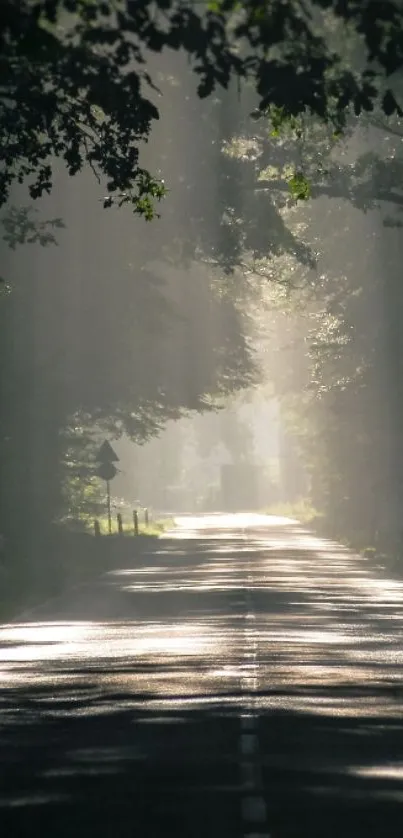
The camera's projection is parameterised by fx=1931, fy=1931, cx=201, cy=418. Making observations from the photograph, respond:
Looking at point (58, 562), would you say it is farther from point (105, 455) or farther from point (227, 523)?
point (227, 523)

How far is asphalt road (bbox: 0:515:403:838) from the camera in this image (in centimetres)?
1065

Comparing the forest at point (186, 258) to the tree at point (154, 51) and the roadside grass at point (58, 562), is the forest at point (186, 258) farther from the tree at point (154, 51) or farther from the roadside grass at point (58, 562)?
the roadside grass at point (58, 562)

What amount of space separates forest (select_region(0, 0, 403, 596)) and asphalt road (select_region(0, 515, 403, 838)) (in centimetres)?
499

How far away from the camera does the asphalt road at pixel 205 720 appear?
1065cm

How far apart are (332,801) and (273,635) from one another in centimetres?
1468

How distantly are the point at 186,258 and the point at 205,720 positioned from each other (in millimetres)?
41221

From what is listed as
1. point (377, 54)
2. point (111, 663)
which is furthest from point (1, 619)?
point (377, 54)

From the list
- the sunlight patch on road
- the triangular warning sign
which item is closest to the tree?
the triangular warning sign

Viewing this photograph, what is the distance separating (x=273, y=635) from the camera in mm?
25672

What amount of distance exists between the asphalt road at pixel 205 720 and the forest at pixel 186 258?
197 inches

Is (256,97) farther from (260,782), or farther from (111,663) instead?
(260,782)

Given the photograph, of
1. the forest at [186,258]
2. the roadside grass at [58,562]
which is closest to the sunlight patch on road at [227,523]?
the forest at [186,258]

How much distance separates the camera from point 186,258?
A: 56.0m

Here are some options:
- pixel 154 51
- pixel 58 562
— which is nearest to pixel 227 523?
pixel 58 562
